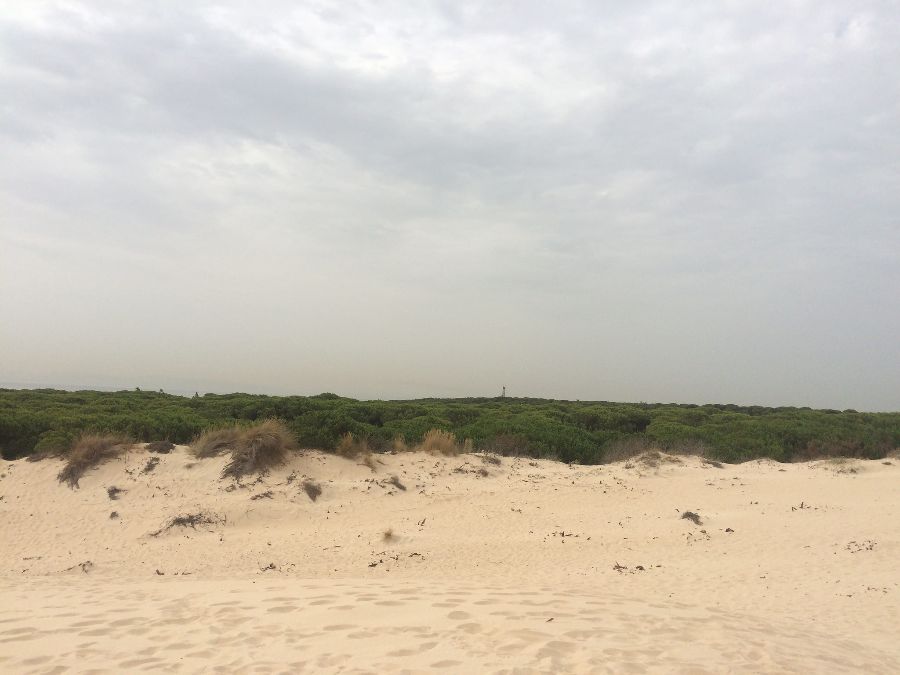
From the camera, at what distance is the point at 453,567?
10.8 meters

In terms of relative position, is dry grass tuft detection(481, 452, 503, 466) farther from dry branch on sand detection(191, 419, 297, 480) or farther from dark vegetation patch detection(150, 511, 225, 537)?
dark vegetation patch detection(150, 511, 225, 537)

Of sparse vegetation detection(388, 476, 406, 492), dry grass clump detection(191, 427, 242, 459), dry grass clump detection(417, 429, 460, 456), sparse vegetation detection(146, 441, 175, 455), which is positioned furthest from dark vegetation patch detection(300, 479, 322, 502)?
sparse vegetation detection(146, 441, 175, 455)

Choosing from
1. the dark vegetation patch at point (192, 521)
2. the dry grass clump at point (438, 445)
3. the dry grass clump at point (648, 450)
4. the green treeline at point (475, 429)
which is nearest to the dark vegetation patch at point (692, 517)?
the dry grass clump at point (648, 450)

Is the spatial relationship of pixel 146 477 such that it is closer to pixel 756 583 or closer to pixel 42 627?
pixel 42 627

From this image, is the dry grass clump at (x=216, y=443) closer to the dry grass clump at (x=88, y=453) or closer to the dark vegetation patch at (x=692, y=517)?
the dry grass clump at (x=88, y=453)

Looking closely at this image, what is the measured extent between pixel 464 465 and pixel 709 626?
11.8 metres

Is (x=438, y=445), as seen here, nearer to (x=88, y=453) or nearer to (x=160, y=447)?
(x=160, y=447)

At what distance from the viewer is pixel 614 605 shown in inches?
291

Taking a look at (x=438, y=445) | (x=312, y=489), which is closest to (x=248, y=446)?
(x=312, y=489)

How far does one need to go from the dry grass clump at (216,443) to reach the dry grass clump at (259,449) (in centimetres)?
24

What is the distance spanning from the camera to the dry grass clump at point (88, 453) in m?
15.6

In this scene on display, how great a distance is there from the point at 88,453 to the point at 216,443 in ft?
10.8

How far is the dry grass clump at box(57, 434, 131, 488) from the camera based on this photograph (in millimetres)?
15602

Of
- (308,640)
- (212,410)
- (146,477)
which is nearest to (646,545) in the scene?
(308,640)
